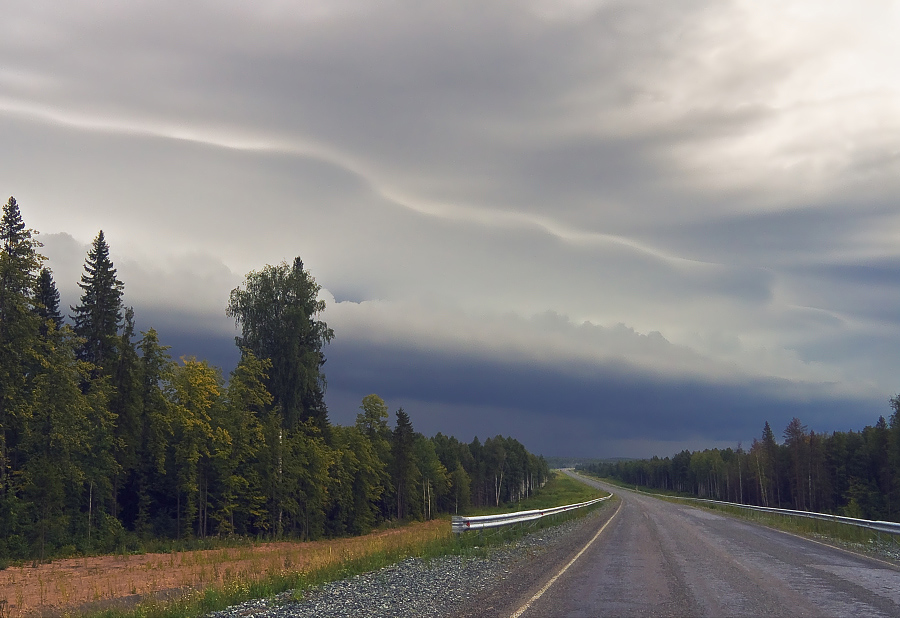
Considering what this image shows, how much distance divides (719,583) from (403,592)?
6.47 metres

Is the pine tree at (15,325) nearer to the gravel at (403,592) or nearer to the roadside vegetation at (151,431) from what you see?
the roadside vegetation at (151,431)

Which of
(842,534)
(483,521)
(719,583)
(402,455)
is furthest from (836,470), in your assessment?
(719,583)

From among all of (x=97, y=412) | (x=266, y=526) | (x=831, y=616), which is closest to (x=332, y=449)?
(x=266, y=526)

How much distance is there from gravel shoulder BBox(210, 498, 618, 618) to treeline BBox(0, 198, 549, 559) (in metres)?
26.0

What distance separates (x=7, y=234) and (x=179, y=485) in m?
18.8

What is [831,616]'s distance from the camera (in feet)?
32.6

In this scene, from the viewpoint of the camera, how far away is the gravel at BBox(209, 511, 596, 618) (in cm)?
1131

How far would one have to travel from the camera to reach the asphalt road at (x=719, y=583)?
10.5 meters

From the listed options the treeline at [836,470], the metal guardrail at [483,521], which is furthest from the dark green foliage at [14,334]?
the treeline at [836,470]

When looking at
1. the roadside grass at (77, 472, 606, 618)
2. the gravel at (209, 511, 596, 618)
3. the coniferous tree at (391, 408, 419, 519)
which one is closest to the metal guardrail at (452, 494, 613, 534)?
the roadside grass at (77, 472, 606, 618)

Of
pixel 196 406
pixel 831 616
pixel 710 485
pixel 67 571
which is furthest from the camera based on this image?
pixel 710 485

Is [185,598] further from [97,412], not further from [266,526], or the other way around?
[266,526]

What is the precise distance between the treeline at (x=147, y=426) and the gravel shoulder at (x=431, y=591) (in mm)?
25993

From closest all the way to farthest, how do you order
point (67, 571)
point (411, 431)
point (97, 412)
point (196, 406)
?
point (67, 571), point (97, 412), point (196, 406), point (411, 431)
